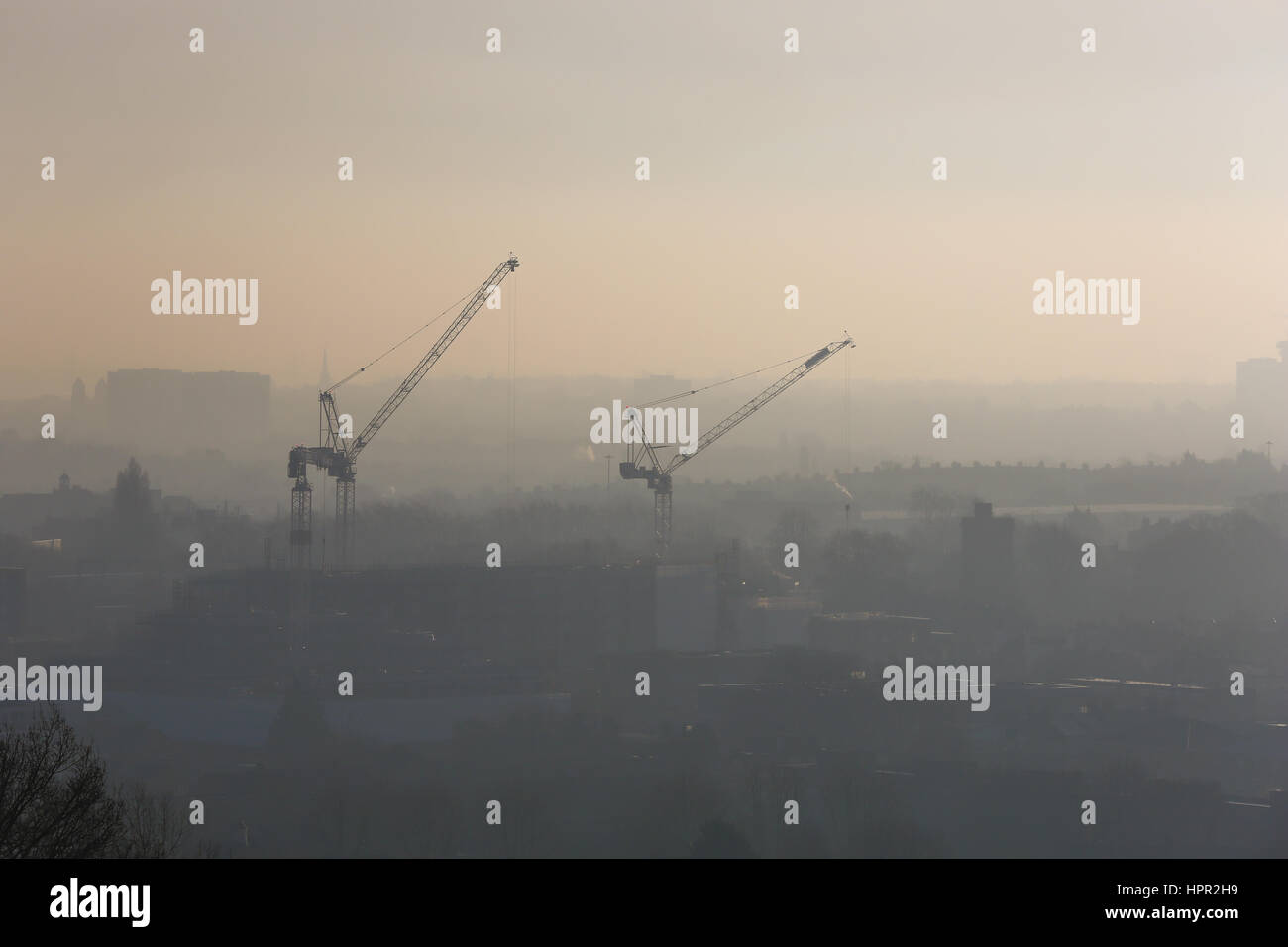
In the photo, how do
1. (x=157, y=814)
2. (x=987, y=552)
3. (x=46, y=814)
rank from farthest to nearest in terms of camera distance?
(x=987, y=552)
(x=157, y=814)
(x=46, y=814)

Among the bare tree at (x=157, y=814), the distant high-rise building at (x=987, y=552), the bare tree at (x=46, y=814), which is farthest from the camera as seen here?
the distant high-rise building at (x=987, y=552)

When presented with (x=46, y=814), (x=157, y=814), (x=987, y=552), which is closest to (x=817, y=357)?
(x=987, y=552)

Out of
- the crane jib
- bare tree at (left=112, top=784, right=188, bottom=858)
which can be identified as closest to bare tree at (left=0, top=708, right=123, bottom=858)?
bare tree at (left=112, top=784, right=188, bottom=858)

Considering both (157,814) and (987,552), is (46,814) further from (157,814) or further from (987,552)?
(987,552)

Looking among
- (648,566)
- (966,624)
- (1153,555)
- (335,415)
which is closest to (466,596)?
(648,566)

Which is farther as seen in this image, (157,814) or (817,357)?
(817,357)

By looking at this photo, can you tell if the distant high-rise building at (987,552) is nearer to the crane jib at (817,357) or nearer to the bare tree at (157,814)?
the crane jib at (817,357)

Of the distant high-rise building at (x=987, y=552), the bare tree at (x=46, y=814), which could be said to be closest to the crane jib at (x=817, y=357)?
the distant high-rise building at (x=987, y=552)

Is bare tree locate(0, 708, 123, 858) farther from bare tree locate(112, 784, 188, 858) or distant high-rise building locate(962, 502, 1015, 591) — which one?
distant high-rise building locate(962, 502, 1015, 591)

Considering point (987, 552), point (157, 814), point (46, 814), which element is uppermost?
point (987, 552)

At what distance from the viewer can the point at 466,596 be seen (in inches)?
2443

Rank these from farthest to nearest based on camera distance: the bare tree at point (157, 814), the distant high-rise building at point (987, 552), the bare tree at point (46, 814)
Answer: the distant high-rise building at point (987, 552) → the bare tree at point (157, 814) → the bare tree at point (46, 814)

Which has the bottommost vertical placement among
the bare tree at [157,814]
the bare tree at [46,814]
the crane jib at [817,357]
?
the bare tree at [157,814]

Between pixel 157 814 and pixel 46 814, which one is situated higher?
pixel 46 814
